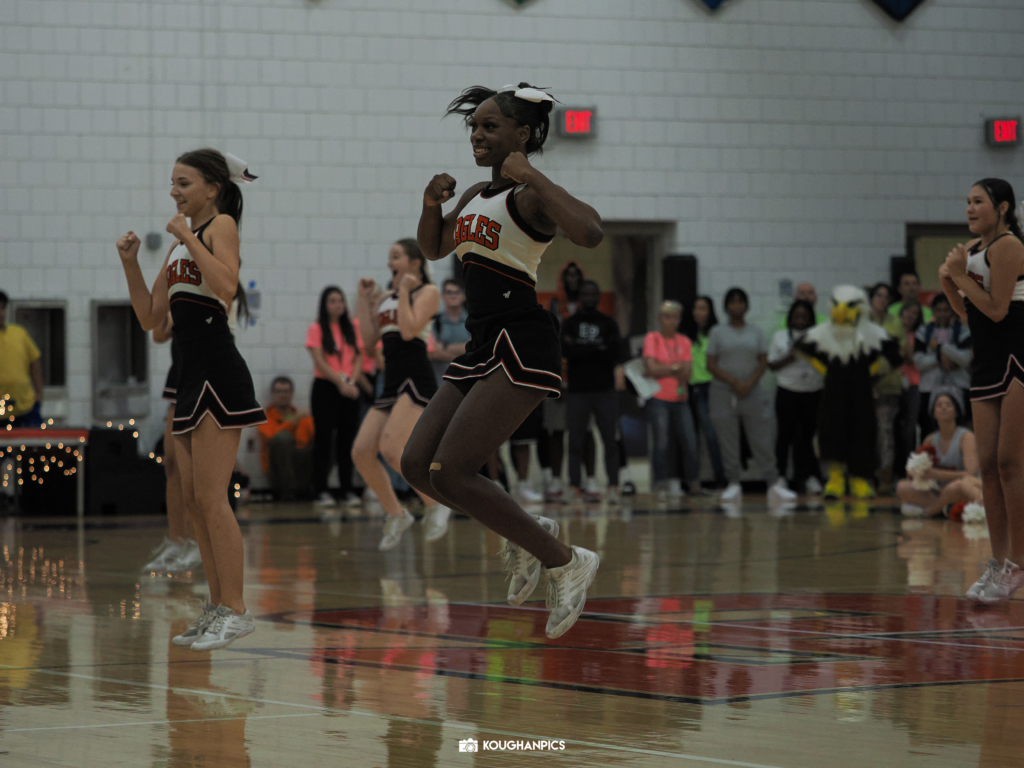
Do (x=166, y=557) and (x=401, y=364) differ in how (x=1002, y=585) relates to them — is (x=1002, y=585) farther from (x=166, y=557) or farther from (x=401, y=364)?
(x=166, y=557)

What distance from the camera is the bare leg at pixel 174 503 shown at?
715cm

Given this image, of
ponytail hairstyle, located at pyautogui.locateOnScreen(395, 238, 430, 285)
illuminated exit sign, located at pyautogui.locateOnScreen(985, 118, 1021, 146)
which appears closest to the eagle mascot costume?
illuminated exit sign, located at pyautogui.locateOnScreen(985, 118, 1021, 146)

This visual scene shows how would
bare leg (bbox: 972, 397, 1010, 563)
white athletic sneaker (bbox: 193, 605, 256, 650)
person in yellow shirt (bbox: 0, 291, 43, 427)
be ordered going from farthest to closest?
person in yellow shirt (bbox: 0, 291, 43, 427) < bare leg (bbox: 972, 397, 1010, 563) < white athletic sneaker (bbox: 193, 605, 256, 650)

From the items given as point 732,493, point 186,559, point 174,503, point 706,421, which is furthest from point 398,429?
point 706,421

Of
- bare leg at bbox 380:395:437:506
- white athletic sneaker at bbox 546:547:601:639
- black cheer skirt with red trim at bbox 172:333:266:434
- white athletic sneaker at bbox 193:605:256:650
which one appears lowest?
white athletic sneaker at bbox 193:605:256:650

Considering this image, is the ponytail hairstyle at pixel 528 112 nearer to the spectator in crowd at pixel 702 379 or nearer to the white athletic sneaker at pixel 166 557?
the white athletic sneaker at pixel 166 557

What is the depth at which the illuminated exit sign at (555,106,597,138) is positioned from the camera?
13236 millimetres

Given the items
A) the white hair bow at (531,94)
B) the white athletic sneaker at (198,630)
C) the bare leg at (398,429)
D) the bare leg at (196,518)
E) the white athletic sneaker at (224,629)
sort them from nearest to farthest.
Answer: the white hair bow at (531,94) < the white athletic sneaker at (224,629) < the white athletic sneaker at (198,630) < the bare leg at (196,518) < the bare leg at (398,429)

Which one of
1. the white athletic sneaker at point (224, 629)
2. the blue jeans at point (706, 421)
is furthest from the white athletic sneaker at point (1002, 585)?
the blue jeans at point (706, 421)

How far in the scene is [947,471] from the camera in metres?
9.80

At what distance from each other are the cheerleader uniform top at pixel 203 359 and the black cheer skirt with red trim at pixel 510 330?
0.86m

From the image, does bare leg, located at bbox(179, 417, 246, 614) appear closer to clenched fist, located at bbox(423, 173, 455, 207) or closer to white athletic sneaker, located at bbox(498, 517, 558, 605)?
white athletic sneaker, located at bbox(498, 517, 558, 605)

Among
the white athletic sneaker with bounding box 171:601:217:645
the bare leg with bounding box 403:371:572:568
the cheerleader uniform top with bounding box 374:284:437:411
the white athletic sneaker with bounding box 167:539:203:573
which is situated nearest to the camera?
the bare leg with bounding box 403:371:572:568

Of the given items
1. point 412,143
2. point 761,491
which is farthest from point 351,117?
point 761,491
